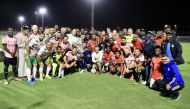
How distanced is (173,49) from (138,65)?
2088 mm

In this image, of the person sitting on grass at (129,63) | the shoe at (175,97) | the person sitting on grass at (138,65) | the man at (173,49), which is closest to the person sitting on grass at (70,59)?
the person sitting on grass at (129,63)

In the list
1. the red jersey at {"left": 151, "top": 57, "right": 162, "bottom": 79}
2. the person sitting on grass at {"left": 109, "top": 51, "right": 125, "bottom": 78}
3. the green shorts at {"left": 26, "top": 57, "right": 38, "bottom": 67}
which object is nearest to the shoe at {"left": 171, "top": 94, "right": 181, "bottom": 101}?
the red jersey at {"left": 151, "top": 57, "right": 162, "bottom": 79}

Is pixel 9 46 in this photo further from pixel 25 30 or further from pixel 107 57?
pixel 107 57

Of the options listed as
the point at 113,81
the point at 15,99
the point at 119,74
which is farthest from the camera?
the point at 119,74

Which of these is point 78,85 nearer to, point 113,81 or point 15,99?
point 113,81

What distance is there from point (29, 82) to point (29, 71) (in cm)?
43

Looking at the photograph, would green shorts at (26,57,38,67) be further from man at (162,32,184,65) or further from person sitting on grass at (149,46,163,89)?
man at (162,32,184,65)

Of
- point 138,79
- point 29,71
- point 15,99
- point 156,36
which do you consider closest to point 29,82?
point 29,71

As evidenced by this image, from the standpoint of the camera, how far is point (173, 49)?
36.5 feet

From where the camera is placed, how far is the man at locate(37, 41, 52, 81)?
516 inches

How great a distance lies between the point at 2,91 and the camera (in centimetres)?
1111

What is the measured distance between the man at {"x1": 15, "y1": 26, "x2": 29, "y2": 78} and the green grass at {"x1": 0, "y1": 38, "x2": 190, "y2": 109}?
62 cm

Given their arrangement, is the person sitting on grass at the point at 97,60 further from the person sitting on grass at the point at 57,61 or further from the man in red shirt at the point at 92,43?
Result: the person sitting on grass at the point at 57,61

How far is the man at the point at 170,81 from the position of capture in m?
10.1
